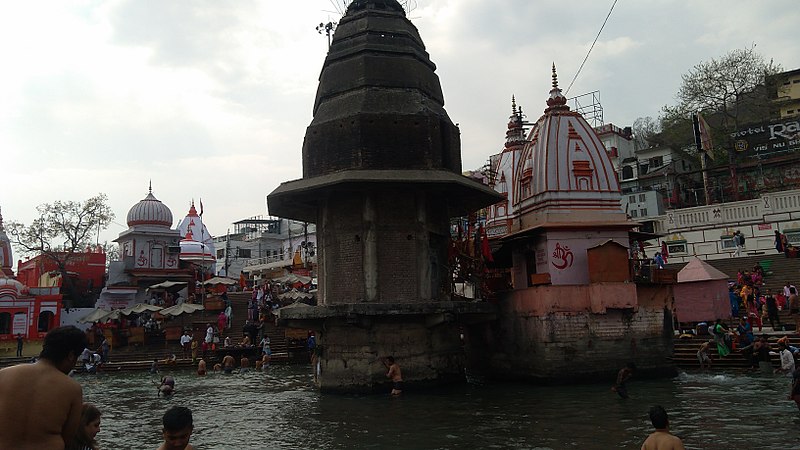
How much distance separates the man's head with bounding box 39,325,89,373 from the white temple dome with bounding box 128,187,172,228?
4457 centimetres

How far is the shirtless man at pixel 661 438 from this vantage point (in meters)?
5.51

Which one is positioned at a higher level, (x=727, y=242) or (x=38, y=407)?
(x=727, y=242)

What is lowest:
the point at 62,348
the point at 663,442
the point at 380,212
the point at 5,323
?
the point at 663,442

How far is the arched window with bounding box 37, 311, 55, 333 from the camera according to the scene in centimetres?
3669

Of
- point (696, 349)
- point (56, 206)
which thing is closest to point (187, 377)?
point (696, 349)

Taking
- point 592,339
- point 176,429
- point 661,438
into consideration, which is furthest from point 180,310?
point 661,438

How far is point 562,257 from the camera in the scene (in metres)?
17.9

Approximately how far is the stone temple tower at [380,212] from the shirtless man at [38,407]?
11.2 metres

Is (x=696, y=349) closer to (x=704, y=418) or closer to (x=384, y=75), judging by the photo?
(x=704, y=418)

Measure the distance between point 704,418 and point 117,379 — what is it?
22672 millimetres

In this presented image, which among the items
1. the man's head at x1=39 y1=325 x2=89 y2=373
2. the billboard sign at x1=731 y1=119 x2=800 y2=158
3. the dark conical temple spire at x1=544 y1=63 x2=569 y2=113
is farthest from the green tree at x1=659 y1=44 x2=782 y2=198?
the man's head at x1=39 y1=325 x2=89 y2=373

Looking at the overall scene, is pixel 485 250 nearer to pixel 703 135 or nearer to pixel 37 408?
pixel 37 408

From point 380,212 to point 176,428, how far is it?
1222 cm

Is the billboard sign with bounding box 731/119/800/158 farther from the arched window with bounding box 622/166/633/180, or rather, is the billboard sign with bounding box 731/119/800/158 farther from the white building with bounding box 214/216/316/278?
the white building with bounding box 214/216/316/278
